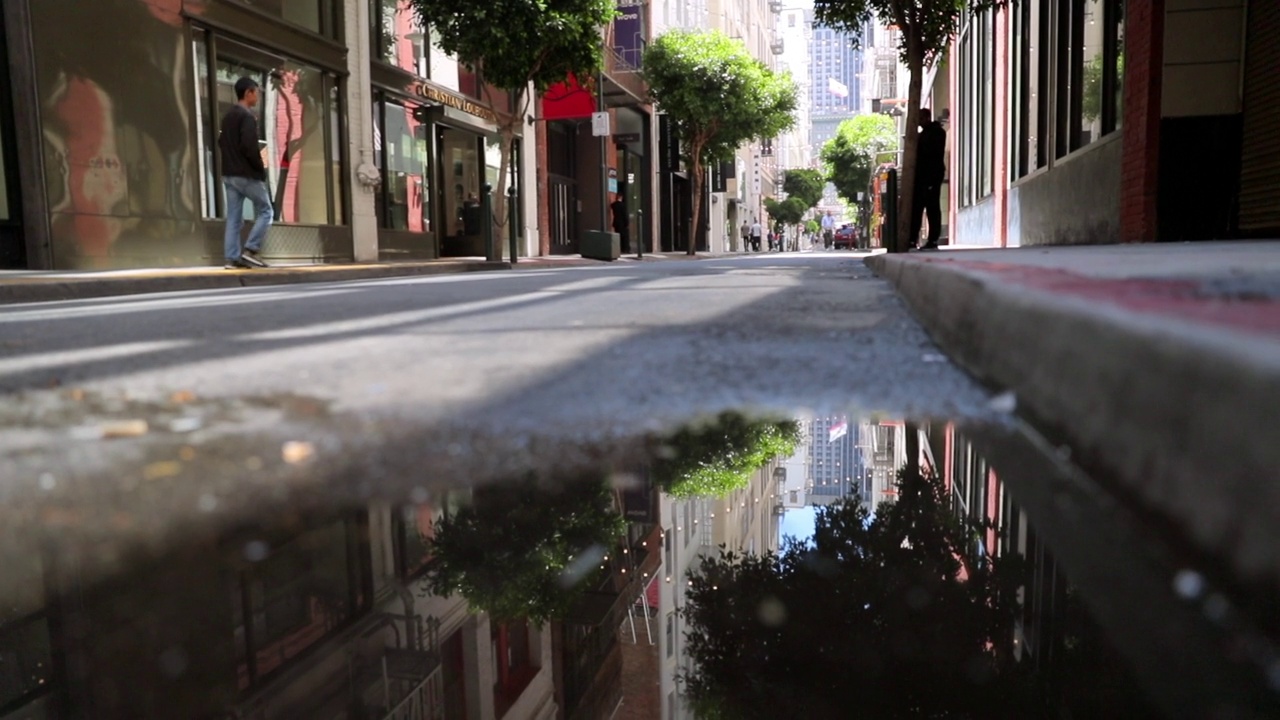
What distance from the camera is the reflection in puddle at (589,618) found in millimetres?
793

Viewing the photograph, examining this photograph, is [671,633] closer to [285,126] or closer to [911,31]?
[911,31]

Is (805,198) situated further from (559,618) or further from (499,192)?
(559,618)

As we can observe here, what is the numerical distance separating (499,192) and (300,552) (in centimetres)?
1428

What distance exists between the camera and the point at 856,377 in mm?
2072

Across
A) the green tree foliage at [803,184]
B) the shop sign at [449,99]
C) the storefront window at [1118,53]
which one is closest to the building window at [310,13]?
the shop sign at [449,99]

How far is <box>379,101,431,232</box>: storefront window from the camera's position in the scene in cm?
1636

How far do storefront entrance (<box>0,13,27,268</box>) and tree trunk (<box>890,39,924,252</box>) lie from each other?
8806 millimetres

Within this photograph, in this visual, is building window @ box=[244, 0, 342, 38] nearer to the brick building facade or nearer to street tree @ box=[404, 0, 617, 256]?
street tree @ box=[404, 0, 617, 256]

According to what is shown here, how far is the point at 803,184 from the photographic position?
9050cm

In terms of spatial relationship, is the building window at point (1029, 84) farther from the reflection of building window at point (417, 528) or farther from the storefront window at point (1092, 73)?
the reflection of building window at point (417, 528)

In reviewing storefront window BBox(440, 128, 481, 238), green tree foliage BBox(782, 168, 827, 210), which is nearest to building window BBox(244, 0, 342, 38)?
storefront window BBox(440, 128, 481, 238)

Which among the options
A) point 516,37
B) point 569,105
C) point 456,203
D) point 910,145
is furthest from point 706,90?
point 910,145

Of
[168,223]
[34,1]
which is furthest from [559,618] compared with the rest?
[168,223]

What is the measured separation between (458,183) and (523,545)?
18.7 m
